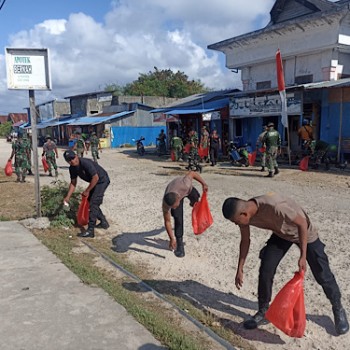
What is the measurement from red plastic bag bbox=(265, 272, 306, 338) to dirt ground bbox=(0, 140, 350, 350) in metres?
0.21

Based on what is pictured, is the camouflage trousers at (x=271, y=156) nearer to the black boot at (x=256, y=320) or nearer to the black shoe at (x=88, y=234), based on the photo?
the black shoe at (x=88, y=234)

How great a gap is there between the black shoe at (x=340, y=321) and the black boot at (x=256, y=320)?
607mm

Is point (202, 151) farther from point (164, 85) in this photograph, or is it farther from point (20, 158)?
point (164, 85)

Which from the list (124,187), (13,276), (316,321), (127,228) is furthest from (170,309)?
(124,187)

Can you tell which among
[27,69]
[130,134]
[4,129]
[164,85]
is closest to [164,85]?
[164,85]

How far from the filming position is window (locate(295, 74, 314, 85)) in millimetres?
16656

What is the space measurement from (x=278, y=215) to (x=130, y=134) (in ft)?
102

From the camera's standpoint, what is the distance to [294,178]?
38.1 ft

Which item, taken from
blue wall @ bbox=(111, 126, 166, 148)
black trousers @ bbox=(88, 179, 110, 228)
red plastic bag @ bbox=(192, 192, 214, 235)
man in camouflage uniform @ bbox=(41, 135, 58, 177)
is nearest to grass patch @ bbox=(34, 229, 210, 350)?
black trousers @ bbox=(88, 179, 110, 228)

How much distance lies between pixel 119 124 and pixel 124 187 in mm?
22551

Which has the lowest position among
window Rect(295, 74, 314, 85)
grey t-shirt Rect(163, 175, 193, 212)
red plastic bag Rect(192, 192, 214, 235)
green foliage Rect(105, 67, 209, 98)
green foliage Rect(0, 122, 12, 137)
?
red plastic bag Rect(192, 192, 214, 235)

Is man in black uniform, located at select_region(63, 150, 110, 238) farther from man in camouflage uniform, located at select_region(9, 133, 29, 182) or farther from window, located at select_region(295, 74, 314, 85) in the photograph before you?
window, located at select_region(295, 74, 314, 85)

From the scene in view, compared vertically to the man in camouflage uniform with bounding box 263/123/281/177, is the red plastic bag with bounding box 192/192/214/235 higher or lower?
lower

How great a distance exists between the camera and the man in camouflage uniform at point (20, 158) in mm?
12539
